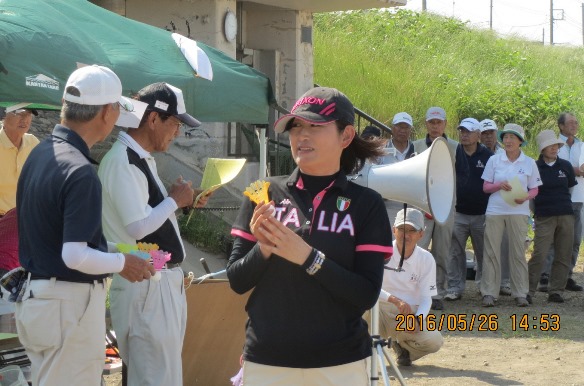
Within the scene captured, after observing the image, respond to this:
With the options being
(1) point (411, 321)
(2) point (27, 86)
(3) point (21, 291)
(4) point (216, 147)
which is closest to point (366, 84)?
(4) point (216, 147)

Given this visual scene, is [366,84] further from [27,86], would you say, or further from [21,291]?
[21,291]

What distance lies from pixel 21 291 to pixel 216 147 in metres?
8.51

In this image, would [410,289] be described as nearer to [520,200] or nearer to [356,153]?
[520,200]

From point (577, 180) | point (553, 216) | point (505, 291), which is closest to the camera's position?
point (553, 216)

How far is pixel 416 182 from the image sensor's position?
17.1 feet

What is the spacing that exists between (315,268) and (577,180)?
30.0ft

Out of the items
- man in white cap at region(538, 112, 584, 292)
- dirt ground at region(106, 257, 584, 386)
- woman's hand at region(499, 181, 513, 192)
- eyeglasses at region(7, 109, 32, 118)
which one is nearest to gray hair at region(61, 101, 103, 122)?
eyeglasses at region(7, 109, 32, 118)

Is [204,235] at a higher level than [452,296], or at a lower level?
higher

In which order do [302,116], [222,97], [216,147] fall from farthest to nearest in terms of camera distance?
1. [216,147]
2. [222,97]
3. [302,116]

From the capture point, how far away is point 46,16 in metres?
6.26

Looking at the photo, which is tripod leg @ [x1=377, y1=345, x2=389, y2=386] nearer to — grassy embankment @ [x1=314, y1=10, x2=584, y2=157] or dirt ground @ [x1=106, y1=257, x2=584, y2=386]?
dirt ground @ [x1=106, y1=257, x2=584, y2=386]

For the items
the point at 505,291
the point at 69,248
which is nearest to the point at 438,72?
the point at 505,291

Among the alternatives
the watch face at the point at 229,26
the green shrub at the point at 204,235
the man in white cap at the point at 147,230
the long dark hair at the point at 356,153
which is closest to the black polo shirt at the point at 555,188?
the green shrub at the point at 204,235

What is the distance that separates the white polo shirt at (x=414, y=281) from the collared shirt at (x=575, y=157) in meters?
4.84
